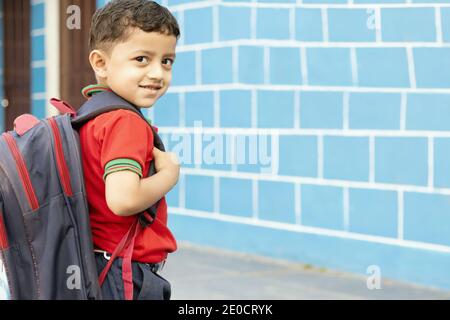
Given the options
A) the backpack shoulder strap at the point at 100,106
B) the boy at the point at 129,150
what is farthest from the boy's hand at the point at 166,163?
the backpack shoulder strap at the point at 100,106

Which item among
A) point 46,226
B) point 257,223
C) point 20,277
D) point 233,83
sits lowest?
point 257,223

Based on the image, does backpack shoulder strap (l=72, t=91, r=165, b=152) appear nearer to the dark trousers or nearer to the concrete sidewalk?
the dark trousers

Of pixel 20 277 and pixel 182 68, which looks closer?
pixel 20 277

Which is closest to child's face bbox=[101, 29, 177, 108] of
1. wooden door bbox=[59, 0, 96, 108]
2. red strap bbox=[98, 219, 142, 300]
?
red strap bbox=[98, 219, 142, 300]

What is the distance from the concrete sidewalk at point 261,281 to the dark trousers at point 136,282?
3176 mm

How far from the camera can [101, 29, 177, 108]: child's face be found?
7.40 ft

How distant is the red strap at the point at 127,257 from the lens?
2205 millimetres

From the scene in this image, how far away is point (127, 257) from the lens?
2.21 meters

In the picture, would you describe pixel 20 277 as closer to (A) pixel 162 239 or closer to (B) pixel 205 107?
(A) pixel 162 239

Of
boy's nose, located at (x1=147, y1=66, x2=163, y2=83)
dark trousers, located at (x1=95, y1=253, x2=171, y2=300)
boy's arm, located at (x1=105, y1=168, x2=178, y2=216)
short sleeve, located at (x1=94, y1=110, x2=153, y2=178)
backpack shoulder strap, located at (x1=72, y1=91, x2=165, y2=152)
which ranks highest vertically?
boy's nose, located at (x1=147, y1=66, x2=163, y2=83)

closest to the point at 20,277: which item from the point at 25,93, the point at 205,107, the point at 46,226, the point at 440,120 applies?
the point at 46,226

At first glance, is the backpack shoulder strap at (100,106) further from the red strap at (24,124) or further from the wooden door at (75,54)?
the wooden door at (75,54)

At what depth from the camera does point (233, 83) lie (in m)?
6.89
